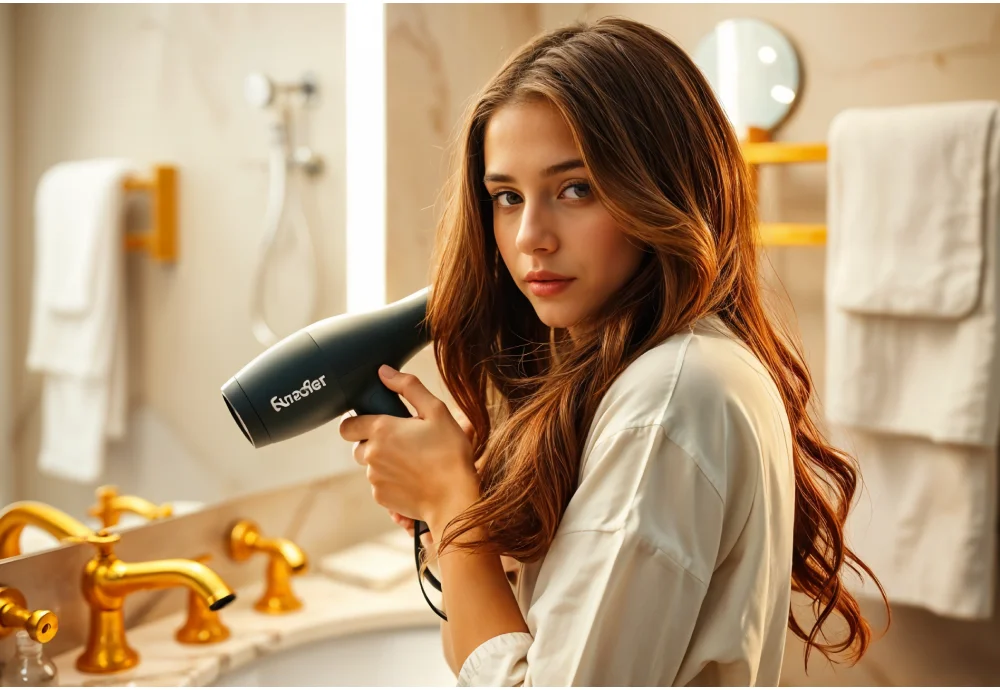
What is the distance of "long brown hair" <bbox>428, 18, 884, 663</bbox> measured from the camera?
0.75 meters

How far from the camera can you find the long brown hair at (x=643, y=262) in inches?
29.7

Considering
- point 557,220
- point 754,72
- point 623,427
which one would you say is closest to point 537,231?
point 557,220

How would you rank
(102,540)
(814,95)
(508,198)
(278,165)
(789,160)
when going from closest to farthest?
(508,198) → (102,540) → (278,165) → (789,160) → (814,95)

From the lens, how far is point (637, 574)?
2.14ft

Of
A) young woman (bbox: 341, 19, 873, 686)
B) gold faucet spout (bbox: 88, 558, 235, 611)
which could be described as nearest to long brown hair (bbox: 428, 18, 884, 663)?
young woman (bbox: 341, 19, 873, 686)

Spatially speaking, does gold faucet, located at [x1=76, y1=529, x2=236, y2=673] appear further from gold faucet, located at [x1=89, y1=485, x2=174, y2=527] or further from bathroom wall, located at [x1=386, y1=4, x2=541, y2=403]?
bathroom wall, located at [x1=386, y1=4, x2=541, y2=403]

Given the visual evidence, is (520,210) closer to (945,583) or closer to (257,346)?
(257,346)

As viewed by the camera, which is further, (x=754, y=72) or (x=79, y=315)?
(x=754, y=72)

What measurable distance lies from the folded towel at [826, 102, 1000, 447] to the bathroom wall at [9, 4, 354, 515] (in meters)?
0.97

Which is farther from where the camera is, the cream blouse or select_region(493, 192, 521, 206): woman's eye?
select_region(493, 192, 521, 206): woman's eye

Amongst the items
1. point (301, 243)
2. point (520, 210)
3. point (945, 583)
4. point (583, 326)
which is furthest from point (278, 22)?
point (945, 583)

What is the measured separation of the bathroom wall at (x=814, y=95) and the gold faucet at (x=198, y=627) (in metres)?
0.68

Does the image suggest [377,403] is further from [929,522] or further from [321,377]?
[929,522]

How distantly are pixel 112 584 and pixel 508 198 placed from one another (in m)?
0.69
